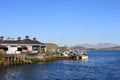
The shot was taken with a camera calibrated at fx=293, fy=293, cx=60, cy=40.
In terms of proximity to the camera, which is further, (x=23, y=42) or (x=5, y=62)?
(x=23, y=42)

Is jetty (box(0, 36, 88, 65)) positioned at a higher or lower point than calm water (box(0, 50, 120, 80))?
higher

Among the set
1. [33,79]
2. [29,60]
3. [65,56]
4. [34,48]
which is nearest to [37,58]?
[29,60]

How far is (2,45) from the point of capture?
99.4 m

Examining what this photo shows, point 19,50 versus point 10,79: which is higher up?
point 19,50

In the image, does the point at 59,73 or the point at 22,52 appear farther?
the point at 22,52

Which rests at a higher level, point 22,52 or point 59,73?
point 22,52

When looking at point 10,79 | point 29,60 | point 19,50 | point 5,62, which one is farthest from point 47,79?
point 19,50

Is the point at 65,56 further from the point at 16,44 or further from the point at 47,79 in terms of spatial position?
the point at 47,79

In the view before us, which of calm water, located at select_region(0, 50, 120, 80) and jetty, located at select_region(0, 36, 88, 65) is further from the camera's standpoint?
jetty, located at select_region(0, 36, 88, 65)

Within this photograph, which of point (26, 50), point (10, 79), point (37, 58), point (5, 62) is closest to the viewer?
point (10, 79)

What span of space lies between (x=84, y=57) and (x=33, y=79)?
7494 centimetres

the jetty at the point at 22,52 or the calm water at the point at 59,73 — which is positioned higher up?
the jetty at the point at 22,52

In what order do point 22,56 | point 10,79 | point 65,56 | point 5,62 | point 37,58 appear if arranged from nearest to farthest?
point 10,79 < point 5,62 < point 22,56 < point 37,58 < point 65,56

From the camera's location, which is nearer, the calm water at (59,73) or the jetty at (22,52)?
the calm water at (59,73)
